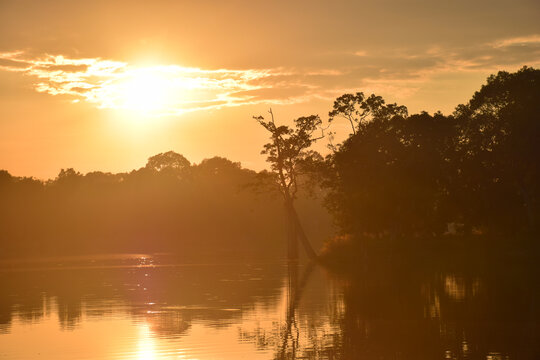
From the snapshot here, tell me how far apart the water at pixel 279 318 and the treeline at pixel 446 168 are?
16.5 metres

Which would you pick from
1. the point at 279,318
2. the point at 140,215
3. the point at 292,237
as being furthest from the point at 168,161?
the point at 279,318

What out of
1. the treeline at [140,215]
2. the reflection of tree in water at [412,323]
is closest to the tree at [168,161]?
the treeline at [140,215]

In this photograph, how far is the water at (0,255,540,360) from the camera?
22266mm

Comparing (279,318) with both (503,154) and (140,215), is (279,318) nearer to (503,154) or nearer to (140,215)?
(503,154)

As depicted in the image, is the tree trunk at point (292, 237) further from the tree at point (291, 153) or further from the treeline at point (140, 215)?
the treeline at point (140, 215)

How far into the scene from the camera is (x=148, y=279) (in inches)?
2117

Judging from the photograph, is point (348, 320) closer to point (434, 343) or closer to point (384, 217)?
point (434, 343)

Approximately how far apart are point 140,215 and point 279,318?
117m

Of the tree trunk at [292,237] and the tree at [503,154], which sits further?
the tree trunk at [292,237]

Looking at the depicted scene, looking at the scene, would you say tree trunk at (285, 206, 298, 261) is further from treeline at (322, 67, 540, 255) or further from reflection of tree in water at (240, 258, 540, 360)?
reflection of tree in water at (240, 258, 540, 360)

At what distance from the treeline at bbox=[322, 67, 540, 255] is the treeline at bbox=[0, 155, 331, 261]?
54764mm

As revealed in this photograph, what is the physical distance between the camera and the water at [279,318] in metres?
22.3

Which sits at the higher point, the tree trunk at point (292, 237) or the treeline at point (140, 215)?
the treeline at point (140, 215)

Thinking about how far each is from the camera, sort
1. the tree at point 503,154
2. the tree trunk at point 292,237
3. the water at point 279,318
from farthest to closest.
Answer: the tree trunk at point 292,237
the tree at point 503,154
the water at point 279,318
